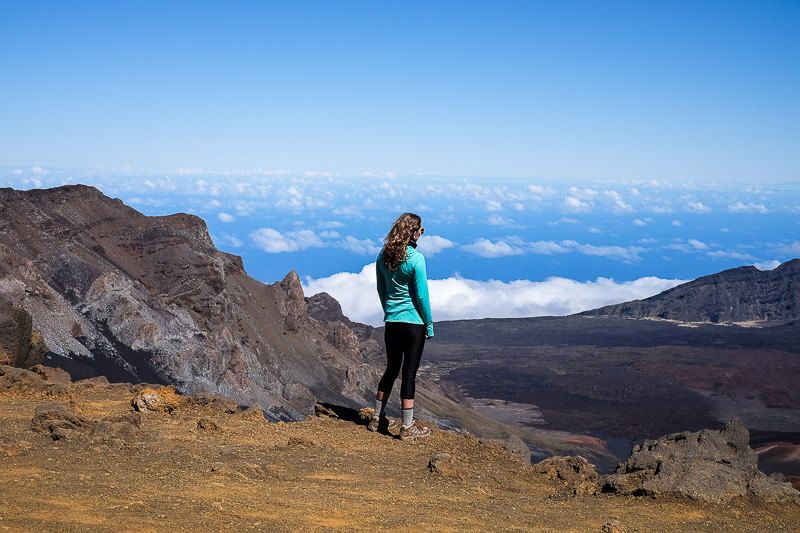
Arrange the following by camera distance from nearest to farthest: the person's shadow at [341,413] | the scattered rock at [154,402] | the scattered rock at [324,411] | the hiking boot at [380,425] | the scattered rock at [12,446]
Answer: the scattered rock at [12,446] → the hiking boot at [380,425] → the scattered rock at [154,402] → the person's shadow at [341,413] → the scattered rock at [324,411]

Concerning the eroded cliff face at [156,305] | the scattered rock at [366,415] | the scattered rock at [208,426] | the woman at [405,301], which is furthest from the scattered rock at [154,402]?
the eroded cliff face at [156,305]

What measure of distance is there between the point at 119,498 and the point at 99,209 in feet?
92.7

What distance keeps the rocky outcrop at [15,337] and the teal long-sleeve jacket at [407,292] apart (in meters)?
7.22

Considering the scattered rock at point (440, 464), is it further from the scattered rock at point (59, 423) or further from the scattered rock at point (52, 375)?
the scattered rock at point (52, 375)

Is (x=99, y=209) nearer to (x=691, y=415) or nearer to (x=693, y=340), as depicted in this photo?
(x=691, y=415)

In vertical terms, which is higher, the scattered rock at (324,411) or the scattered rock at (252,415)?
the scattered rock at (324,411)

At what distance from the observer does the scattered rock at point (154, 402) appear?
9.57m

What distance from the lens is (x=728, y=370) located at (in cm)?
6366

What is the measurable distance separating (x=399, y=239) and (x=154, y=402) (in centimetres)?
367

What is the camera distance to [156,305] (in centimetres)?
2866

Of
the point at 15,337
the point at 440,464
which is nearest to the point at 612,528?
the point at 440,464

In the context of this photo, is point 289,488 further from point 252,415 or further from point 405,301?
point 252,415

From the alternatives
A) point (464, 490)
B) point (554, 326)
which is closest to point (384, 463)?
point (464, 490)

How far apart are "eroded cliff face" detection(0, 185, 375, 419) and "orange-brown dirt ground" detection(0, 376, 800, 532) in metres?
15.9
